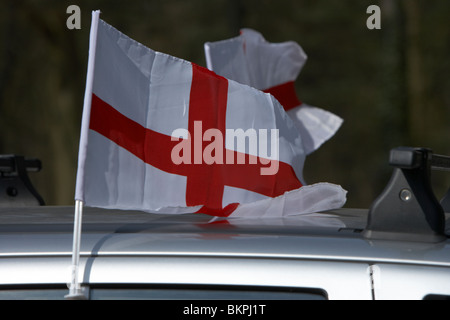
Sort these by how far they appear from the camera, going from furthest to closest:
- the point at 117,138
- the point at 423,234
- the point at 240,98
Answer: the point at 240,98, the point at 117,138, the point at 423,234

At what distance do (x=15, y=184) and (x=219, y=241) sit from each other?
1221mm

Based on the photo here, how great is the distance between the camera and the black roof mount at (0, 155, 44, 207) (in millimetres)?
2801

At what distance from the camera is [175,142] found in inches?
92.0

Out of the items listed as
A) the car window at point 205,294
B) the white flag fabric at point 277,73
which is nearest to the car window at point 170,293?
the car window at point 205,294

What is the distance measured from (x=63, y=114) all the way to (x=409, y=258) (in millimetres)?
10023

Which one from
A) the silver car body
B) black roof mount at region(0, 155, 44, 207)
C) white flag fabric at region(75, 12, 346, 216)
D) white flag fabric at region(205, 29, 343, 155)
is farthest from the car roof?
white flag fabric at region(205, 29, 343, 155)

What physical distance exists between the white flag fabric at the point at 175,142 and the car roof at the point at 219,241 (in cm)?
14

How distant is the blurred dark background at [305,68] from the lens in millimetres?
10250

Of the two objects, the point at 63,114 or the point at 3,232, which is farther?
the point at 63,114

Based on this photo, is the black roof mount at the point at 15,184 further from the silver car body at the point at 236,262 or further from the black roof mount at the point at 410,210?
the black roof mount at the point at 410,210

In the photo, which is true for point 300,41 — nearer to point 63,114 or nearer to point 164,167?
point 63,114

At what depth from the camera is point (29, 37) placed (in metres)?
12.5

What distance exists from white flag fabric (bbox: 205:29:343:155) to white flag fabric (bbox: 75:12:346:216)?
579 mm
